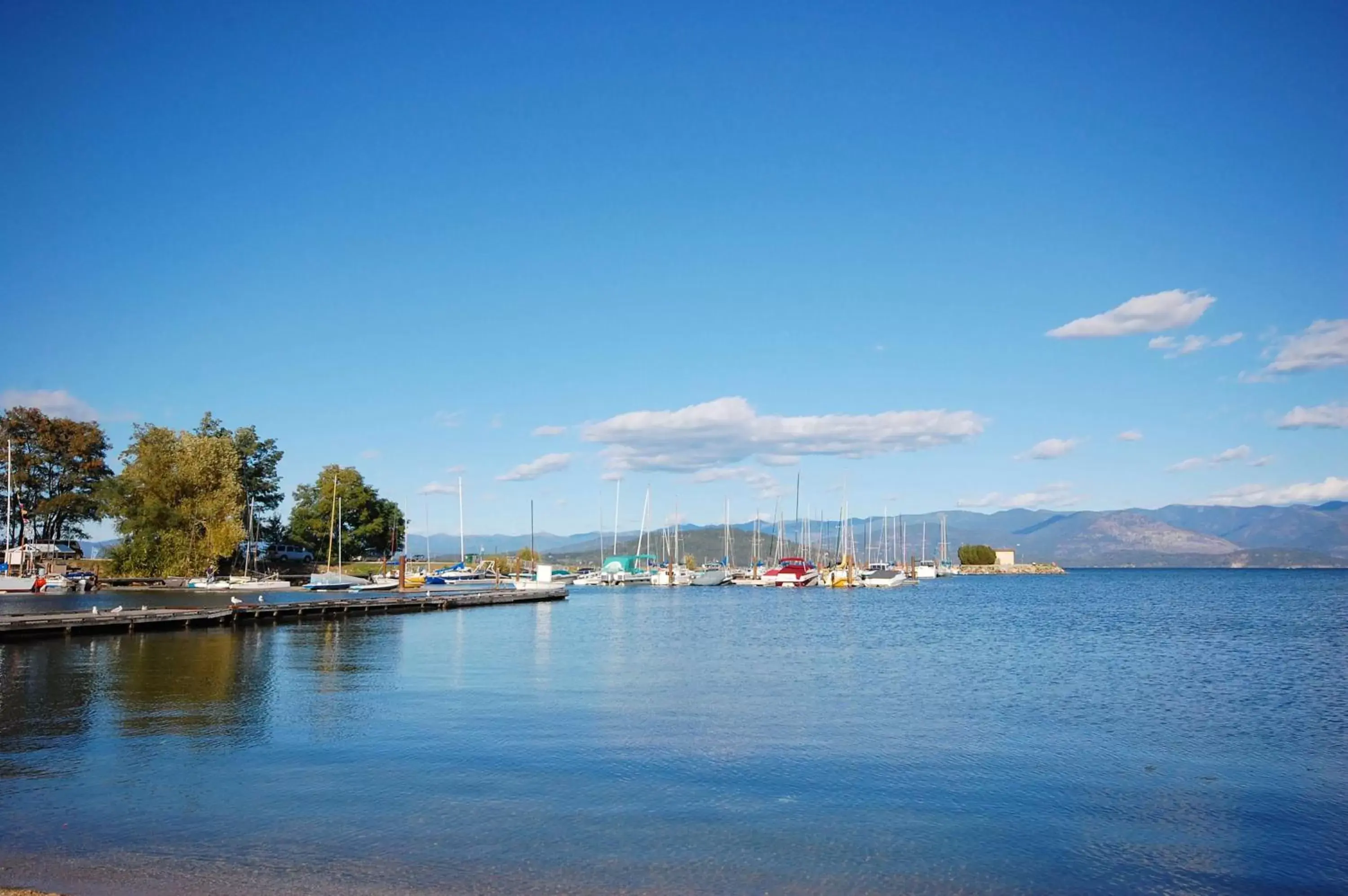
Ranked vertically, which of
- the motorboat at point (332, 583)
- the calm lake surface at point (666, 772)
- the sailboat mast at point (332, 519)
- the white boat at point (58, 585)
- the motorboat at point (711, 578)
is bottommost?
the motorboat at point (711, 578)

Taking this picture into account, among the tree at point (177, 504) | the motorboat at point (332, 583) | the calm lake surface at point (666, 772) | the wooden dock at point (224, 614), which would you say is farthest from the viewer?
the motorboat at point (332, 583)

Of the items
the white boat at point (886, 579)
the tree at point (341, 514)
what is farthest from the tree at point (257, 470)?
the white boat at point (886, 579)

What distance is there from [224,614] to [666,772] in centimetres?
4047

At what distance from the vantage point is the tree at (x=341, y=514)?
117062 millimetres

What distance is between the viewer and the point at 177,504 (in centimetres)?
8581

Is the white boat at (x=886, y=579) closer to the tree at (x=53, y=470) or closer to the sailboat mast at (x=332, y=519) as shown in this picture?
the sailboat mast at (x=332, y=519)

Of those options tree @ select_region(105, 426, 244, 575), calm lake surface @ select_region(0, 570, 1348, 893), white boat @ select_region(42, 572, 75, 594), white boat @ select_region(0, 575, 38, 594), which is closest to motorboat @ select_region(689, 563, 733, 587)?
tree @ select_region(105, 426, 244, 575)

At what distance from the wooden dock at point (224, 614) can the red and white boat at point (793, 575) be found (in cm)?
4524

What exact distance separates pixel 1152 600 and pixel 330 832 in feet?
317

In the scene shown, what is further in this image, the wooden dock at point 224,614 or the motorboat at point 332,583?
the motorboat at point 332,583

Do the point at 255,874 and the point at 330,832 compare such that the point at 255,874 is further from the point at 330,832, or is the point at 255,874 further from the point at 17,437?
the point at 17,437

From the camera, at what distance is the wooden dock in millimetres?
39938

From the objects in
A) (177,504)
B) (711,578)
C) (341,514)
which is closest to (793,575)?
(711,578)

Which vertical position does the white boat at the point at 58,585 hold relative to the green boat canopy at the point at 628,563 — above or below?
above
